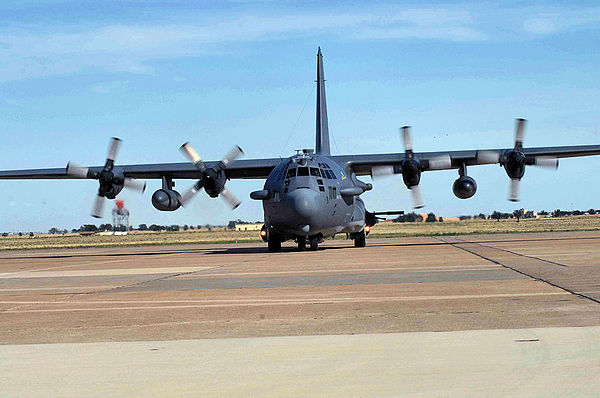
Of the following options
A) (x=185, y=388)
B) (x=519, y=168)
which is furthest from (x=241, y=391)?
(x=519, y=168)

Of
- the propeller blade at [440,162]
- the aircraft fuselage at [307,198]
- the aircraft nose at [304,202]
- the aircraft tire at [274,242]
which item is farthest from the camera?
the propeller blade at [440,162]

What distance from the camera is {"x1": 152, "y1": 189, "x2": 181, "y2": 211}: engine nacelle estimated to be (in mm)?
37219

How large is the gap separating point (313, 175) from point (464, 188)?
26.3ft

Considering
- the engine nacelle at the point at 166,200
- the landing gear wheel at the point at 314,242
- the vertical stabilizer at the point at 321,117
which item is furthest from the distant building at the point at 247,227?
the landing gear wheel at the point at 314,242

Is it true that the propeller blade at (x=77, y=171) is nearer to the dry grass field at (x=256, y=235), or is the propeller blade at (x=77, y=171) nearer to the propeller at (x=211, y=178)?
the propeller at (x=211, y=178)

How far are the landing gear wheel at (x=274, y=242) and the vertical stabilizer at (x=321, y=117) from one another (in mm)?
8777

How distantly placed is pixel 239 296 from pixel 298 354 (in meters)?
6.96

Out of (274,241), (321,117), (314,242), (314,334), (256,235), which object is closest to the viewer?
(314,334)

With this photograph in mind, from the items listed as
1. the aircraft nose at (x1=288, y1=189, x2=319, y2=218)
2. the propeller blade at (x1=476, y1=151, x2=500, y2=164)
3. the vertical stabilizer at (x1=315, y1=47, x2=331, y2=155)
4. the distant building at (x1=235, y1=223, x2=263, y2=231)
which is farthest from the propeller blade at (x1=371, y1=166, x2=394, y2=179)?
the distant building at (x1=235, y1=223, x2=263, y2=231)

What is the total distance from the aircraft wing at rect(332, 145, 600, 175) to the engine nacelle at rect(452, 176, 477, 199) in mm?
1545

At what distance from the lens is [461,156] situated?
3853 centimetres

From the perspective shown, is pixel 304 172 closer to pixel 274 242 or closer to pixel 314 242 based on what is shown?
pixel 314 242

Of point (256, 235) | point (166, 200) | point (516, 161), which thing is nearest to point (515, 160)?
point (516, 161)

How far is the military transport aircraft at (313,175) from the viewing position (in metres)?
33.5
